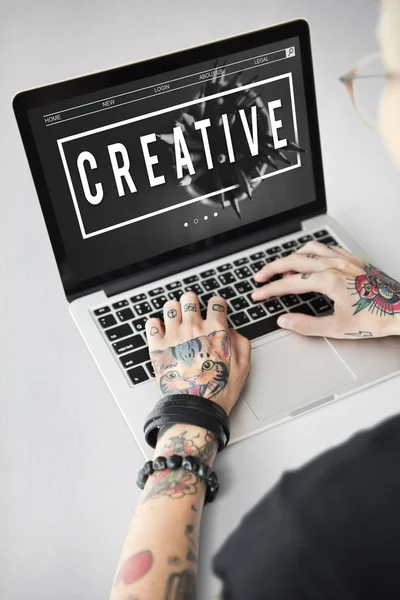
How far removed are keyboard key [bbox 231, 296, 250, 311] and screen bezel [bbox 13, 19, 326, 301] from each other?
3.9 inches

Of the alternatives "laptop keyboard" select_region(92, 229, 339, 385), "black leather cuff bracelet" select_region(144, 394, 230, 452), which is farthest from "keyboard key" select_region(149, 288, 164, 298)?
"black leather cuff bracelet" select_region(144, 394, 230, 452)

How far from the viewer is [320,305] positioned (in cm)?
98

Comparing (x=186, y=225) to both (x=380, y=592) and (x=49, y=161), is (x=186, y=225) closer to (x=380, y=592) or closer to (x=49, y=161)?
(x=49, y=161)

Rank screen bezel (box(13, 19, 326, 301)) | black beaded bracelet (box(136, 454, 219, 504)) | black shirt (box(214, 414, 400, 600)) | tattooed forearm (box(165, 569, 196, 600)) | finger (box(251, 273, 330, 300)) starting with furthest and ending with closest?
1. finger (box(251, 273, 330, 300))
2. screen bezel (box(13, 19, 326, 301))
3. black beaded bracelet (box(136, 454, 219, 504))
4. tattooed forearm (box(165, 569, 196, 600))
5. black shirt (box(214, 414, 400, 600))

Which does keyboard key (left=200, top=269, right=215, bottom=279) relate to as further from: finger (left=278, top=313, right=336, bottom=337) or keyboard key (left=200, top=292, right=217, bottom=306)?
finger (left=278, top=313, right=336, bottom=337)

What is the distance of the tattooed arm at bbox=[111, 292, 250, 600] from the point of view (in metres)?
0.68

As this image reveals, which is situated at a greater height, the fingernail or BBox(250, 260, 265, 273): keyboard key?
BBox(250, 260, 265, 273): keyboard key

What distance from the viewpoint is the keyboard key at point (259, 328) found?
37.3 inches

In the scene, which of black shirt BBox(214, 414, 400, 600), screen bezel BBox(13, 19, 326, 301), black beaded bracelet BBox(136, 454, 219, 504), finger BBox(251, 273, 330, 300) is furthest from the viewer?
finger BBox(251, 273, 330, 300)

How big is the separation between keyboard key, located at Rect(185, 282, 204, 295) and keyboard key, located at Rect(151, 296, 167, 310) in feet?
0.13

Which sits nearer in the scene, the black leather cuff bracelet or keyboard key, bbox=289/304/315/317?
the black leather cuff bracelet

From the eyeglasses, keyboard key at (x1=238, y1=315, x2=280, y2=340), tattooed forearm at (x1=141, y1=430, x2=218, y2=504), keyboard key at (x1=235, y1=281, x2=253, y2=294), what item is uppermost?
the eyeglasses

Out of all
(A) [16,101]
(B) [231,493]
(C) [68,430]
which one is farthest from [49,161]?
(B) [231,493]

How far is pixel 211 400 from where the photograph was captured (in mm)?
837
